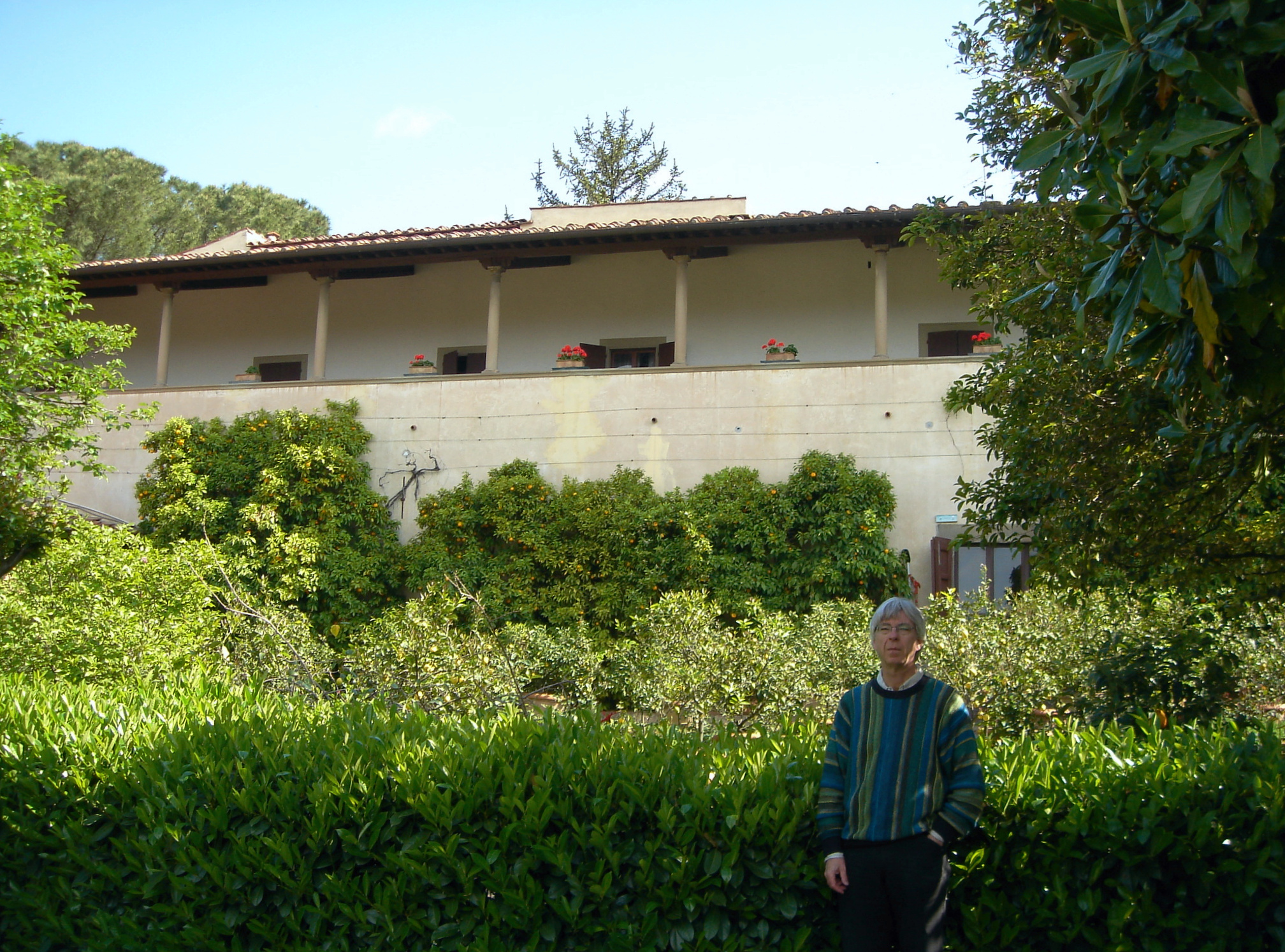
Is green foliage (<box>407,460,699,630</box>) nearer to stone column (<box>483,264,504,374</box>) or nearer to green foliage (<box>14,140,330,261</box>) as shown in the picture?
stone column (<box>483,264,504,374</box>)

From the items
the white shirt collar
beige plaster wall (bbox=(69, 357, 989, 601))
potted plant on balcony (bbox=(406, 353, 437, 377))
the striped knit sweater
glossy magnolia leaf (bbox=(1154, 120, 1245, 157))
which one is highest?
potted plant on balcony (bbox=(406, 353, 437, 377))

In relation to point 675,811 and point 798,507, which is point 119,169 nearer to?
point 798,507

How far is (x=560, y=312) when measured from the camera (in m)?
18.1

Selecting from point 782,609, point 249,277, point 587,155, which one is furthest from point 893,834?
point 587,155

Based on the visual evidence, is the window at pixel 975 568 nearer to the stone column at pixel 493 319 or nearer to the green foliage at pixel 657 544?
the green foliage at pixel 657 544

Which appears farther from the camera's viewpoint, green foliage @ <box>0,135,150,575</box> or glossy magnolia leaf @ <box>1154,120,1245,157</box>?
green foliage @ <box>0,135,150,575</box>

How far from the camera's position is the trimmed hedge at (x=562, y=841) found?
3.53 m

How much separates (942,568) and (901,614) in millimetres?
9694

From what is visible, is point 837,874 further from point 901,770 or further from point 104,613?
point 104,613

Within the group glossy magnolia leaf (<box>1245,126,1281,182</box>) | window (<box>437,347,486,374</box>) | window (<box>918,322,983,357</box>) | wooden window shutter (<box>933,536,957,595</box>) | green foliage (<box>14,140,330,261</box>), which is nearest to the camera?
glossy magnolia leaf (<box>1245,126,1281,182</box>)

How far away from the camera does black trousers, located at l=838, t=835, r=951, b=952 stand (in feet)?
11.1

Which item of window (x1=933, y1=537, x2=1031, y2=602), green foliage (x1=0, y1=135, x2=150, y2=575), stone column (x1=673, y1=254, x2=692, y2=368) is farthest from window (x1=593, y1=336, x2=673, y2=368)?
green foliage (x1=0, y1=135, x2=150, y2=575)

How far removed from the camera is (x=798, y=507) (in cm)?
1371

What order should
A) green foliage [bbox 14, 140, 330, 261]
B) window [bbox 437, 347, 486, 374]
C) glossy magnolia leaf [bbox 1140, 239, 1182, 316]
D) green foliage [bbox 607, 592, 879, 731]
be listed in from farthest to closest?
green foliage [bbox 14, 140, 330, 261] < window [bbox 437, 347, 486, 374] < green foliage [bbox 607, 592, 879, 731] < glossy magnolia leaf [bbox 1140, 239, 1182, 316]
